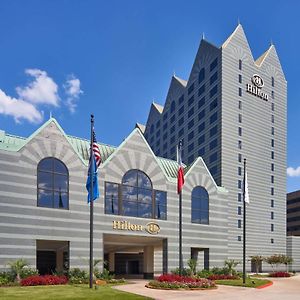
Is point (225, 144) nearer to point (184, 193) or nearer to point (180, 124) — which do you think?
point (180, 124)

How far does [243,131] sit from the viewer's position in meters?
85.5

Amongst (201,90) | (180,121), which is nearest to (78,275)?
(201,90)

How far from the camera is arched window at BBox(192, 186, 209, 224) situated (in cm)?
5191

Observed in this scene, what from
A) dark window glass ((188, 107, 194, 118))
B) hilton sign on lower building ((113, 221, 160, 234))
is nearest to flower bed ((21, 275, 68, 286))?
hilton sign on lower building ((113, 221, 160, 234))

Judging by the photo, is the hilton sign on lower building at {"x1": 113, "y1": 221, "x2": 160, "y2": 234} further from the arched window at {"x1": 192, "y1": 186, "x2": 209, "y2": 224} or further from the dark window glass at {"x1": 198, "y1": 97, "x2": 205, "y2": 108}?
the dark window glass at {"x1": 198, "y1": 97, "x2": 205, "y2": 108}

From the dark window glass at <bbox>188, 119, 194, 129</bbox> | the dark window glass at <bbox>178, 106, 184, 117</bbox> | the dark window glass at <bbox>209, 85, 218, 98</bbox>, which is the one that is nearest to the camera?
the dark window glass at <bbox>209, 85, 218, 98</bbox>

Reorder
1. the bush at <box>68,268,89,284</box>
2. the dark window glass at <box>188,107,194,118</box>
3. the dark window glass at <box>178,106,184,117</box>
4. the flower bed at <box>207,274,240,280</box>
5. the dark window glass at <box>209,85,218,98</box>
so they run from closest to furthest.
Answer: the bush at <box>68,268,89,284</box> < the flower bed at <box>207,274,240,280</box> < the dark window glass at <box>209,85,218,98</box> < the dark window glass at <box>188,107,194,118</box> < the dark window glass at <box>178,106,184,117</box>

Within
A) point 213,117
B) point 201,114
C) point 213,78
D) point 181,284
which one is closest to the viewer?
point 181,284

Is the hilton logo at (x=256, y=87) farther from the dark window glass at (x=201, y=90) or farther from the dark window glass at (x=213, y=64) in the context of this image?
the dark window glass at (x=201, y=90)

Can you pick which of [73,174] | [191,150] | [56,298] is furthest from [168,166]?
[191,150]

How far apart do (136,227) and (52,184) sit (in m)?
11.3

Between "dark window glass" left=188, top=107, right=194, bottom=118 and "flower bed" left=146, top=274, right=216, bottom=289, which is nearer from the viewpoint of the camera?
"flower bed" left=146, top=274, right=216, bottom=289

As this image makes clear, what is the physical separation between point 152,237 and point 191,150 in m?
51.0

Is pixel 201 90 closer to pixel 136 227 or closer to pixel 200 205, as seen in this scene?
pixel 200 205
